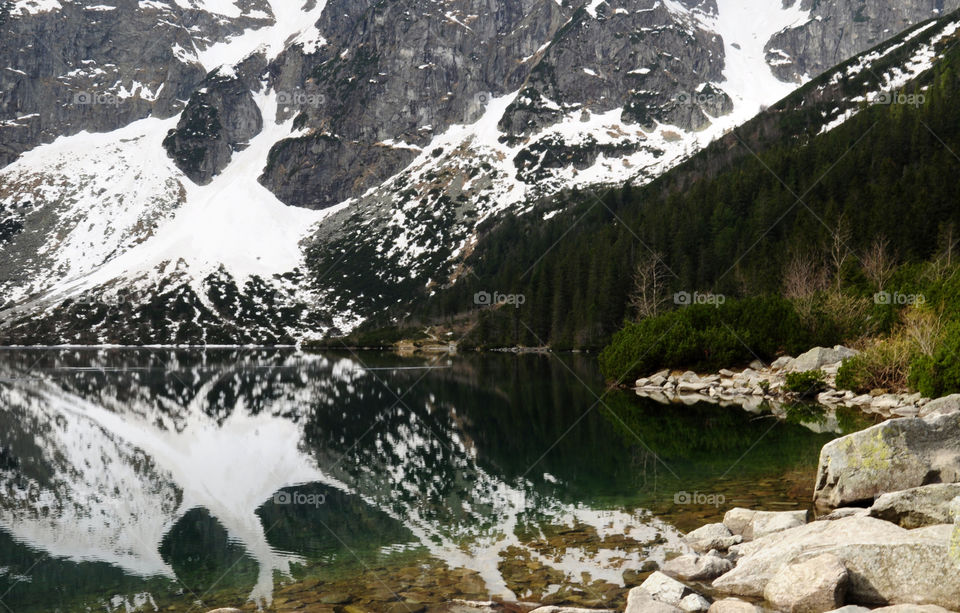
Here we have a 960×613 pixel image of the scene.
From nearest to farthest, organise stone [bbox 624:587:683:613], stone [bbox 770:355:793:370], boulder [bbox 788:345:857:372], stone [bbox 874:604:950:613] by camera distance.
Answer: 1. stone [bbox 874:604:950:613]
2. stone [bbox 624:587:683:613]
3. boulder [bbox 788:345:857:372]
4. stone [bbox 770:355:793:370]

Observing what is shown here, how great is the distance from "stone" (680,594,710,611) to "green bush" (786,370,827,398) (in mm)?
31105

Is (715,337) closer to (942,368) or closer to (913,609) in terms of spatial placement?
(942,368)

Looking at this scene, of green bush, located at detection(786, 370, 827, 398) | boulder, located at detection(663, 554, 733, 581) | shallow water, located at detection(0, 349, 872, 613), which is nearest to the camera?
boulder, located at detection(663, 554, 733, 581)

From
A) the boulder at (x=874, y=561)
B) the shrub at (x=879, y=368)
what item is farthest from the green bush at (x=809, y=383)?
the boulder at (x=874, y=561)

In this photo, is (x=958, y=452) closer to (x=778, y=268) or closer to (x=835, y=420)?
(x=835, y=420)

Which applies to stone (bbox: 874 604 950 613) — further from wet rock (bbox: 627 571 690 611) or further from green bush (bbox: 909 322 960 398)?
green bush (bbox: 909 322 960 398)

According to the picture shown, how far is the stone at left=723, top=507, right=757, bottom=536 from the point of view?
13703 mm

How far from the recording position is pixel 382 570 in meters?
12.6

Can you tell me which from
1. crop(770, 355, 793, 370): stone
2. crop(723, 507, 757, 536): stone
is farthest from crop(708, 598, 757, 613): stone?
crop(770, 355, 793, 370): stone

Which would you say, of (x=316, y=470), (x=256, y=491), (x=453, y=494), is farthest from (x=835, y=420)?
(x=256, y=491)

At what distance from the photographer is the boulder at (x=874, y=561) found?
862 centimetres

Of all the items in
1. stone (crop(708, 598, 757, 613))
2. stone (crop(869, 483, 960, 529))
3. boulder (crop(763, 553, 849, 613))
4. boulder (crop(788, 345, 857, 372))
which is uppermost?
boulder (crop(788, 345, 857, 372))

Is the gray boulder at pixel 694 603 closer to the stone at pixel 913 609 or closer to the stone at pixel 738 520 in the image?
the stone at pixel 913 609

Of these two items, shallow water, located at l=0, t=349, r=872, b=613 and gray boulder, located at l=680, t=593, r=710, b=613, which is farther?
shallow water, located at l=0, t=349, r=872, b=613
